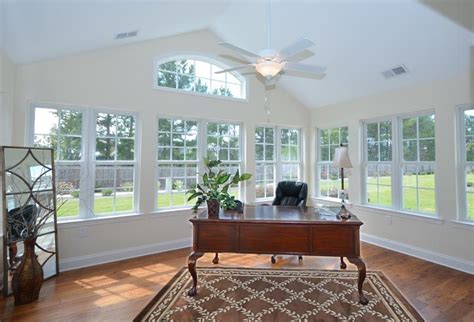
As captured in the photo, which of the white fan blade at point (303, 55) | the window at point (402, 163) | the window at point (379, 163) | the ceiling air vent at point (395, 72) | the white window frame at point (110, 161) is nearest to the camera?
the white window frame at point (110, 161)

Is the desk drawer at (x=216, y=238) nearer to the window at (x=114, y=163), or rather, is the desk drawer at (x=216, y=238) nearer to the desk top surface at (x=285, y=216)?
the desk top surface at (x=285, y=216)

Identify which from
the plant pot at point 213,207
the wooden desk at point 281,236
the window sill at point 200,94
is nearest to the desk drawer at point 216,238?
the wooden desk at point 281,236

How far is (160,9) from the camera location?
288 cm

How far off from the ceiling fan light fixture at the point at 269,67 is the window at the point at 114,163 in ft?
7.62

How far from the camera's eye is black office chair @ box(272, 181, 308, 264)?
374cm

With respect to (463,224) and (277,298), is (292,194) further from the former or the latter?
(463,224)

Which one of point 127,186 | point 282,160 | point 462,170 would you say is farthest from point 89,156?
point 462,170

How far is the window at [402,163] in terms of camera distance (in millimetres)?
3729

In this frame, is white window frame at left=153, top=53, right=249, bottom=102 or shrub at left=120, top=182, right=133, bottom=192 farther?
white window frame at left=153, top=53, right=249, bottom=102

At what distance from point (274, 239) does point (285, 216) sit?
289 mm

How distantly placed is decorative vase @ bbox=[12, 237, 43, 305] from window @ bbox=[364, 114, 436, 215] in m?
4.78

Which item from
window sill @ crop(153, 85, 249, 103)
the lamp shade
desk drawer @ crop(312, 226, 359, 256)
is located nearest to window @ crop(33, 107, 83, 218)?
window sill @ crop(153, 85, 249, 103)

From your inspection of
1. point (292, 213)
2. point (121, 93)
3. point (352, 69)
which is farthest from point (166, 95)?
point (352, 69)

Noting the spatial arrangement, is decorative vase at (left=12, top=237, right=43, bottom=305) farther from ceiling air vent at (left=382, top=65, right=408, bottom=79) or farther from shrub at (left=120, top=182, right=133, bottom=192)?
ceiling air vent at (left=382, top=65, right=408, bottom=79)
